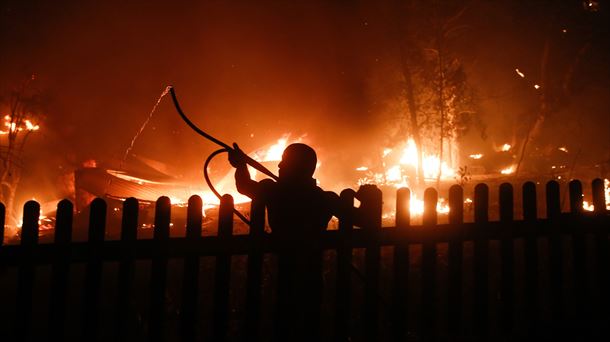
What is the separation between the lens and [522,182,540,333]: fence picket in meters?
4.19

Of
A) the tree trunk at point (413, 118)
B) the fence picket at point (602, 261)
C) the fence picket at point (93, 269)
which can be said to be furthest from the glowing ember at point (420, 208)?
the fence picket at point (93, 269)

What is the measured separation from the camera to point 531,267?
4.22m

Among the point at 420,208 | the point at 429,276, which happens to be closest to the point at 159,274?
the point at 429,276

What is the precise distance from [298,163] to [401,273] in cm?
153

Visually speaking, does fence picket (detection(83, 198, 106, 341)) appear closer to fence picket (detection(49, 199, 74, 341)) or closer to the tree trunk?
fence picket (detection(49, 199, 74, 341))

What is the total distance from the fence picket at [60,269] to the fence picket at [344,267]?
228 centimetres

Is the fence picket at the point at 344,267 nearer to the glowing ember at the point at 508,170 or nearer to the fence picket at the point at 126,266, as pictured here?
the fence picket at the point at 126,266

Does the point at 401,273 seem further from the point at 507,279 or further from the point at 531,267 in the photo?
the point at 531,267

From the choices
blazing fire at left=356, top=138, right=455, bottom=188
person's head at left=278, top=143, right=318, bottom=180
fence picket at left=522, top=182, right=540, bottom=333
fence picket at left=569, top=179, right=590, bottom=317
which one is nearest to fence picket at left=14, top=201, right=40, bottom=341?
person's head at left=278, top=143, right=318, bottom=180

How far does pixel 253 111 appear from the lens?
73.3 ft

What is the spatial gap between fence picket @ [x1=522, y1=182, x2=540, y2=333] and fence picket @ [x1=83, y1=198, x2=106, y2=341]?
4.22m

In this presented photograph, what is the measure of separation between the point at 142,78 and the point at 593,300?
21.4 meters

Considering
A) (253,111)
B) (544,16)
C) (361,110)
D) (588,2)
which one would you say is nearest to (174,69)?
(253,111)

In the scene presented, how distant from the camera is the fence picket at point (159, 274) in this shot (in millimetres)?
3240
